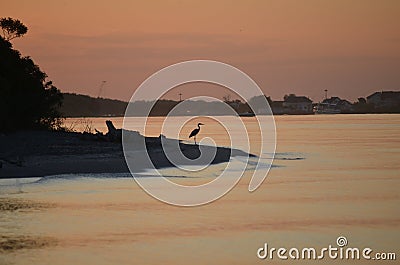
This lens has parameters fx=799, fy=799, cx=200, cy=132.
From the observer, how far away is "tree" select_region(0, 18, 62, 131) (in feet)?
131

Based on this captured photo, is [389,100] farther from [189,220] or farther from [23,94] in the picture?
[189,220]

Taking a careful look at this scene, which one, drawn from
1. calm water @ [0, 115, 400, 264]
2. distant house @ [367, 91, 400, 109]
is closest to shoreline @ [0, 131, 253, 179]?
calm water @ [0, 115, 400, 264]

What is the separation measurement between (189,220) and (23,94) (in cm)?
2428

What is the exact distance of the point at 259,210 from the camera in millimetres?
20562

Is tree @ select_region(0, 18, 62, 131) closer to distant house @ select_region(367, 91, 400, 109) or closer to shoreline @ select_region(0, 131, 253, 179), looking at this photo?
shoreline @ select_region(0, 131, 253, 179)

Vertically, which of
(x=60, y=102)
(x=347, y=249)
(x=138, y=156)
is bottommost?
(x=347, y=249)

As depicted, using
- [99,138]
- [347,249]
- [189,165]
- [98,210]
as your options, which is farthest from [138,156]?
[347,249]

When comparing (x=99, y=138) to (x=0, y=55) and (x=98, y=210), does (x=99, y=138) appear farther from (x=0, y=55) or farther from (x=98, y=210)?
(x=98, y=210)

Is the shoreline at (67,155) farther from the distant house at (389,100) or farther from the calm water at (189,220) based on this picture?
the distant house at (389,100)

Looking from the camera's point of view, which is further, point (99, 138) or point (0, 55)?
point (0, 55)

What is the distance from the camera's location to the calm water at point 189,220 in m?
15.1

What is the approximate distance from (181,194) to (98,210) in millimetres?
3939

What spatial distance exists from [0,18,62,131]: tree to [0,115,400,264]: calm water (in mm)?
13914

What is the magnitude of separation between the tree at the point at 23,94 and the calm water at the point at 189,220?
13.9m
